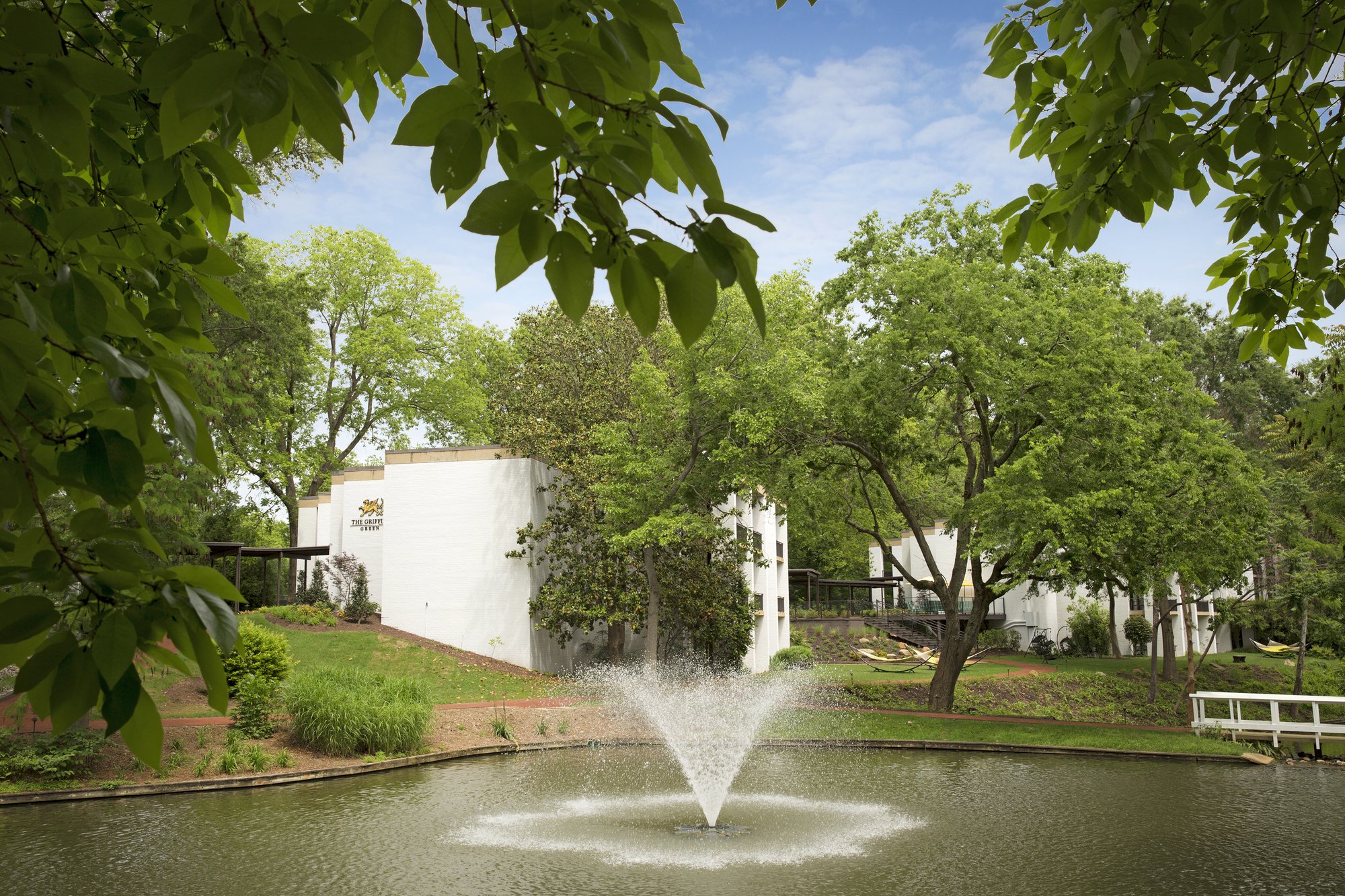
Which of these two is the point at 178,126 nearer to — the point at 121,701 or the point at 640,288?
the point at 640,288

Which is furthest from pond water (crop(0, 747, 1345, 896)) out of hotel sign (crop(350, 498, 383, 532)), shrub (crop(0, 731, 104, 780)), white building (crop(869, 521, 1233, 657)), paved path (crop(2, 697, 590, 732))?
white building (crop(869, 521, 1233, 657))

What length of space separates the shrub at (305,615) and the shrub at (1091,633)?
2863cm

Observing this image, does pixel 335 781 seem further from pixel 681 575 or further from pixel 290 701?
pixel 681 575

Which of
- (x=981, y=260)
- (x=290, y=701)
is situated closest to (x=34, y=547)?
(x=290, y=701)

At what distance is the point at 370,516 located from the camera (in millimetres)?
30078

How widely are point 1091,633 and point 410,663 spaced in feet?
90.4

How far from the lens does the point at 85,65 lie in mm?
1711

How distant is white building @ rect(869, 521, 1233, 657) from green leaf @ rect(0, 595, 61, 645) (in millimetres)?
37152

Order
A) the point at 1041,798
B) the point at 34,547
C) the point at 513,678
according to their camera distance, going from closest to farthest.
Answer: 1. the point at 34,547
2. the point at 1041,798
3. the point at 513,678

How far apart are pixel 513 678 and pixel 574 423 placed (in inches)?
300

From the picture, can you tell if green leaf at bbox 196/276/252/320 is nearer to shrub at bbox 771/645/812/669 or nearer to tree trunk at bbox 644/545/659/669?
tree trunk at bbox 644/545/659/669

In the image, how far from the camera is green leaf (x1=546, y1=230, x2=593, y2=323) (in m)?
1.50

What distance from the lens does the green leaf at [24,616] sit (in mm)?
1381

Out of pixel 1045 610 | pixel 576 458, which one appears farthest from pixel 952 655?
pixel 1045 610
